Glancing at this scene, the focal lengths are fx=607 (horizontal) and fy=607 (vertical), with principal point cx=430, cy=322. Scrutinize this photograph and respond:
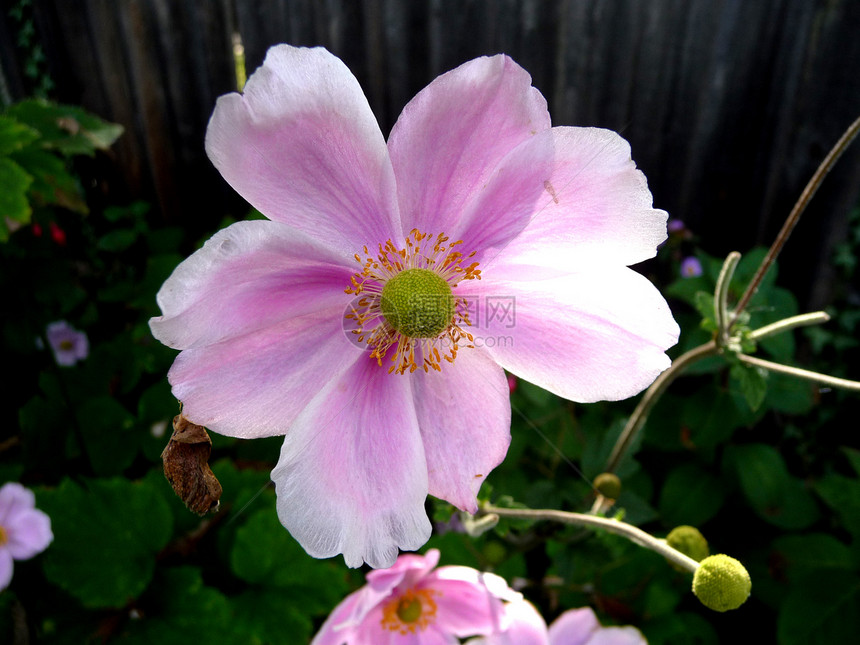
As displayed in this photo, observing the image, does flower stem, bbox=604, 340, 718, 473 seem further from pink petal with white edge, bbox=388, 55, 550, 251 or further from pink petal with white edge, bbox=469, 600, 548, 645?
pink petal with white edge, bbox=388, 55, 550, 251

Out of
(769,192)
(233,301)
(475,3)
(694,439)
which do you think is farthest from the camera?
(769,192)

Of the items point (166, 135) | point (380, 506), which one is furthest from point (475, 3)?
point (380, 506)

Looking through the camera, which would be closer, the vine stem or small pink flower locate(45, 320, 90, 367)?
the vine stem

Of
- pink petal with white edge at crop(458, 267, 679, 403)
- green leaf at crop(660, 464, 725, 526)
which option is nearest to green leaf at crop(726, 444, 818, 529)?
green leaf at crop(660, 464, 725, 526)

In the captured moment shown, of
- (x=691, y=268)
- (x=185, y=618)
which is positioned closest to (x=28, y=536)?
(x=185, y=618)

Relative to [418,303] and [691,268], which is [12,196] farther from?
[691,268]

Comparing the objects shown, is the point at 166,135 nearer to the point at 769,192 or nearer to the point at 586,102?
the point at 586,102
